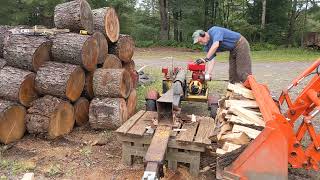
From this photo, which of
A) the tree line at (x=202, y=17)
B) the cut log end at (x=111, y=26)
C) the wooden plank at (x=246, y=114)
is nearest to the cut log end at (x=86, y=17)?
the cut log end at (x=111, y=26)

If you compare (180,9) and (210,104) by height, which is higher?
(180,9)

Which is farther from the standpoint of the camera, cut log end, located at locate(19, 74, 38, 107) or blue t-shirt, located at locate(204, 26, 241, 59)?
blue t-shirt, located at locate(204, 26, 241, 59)

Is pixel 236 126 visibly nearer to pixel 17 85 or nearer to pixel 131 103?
pixel 131 103

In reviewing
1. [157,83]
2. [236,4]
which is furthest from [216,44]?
[236,4]

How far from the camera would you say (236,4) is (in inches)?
1272

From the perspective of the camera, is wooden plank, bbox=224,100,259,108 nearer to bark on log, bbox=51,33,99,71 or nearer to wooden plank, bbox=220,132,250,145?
wooden plank, bbox=220,132,250,145

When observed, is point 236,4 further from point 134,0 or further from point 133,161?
point 133,161

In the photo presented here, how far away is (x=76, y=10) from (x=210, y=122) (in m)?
3.22

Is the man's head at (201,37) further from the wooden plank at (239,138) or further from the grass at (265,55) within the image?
the grass at (265,55)

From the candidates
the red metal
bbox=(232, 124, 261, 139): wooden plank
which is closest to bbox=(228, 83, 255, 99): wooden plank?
bbox=(232, 124, 261, 139): wooden plank


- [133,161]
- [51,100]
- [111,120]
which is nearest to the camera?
[133,161]

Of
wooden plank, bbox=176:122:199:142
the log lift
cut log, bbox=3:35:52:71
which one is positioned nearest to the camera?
the log lift

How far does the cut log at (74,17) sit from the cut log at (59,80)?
91 centimetres

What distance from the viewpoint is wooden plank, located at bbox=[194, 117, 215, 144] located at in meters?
4.95
